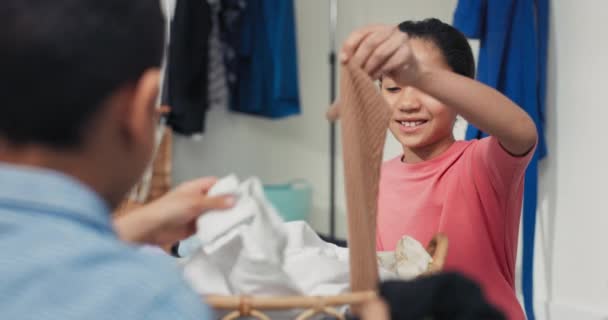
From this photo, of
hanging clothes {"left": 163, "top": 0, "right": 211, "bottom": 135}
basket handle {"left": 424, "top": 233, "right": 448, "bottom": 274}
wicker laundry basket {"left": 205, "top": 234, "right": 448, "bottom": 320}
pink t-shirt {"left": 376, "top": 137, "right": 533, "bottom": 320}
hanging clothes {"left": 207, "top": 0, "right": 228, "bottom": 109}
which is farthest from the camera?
hanging clothes {"left": 207, "top": 0, "right": 228, "bottom": 109}

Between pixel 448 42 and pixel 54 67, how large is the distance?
76 cm

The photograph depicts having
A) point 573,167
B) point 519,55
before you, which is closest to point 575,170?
point 573,167

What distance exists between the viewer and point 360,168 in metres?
0.51

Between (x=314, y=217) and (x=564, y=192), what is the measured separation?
4.13 ft

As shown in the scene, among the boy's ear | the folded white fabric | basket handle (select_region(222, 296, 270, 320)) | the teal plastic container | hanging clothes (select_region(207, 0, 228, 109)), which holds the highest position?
the boy's ear

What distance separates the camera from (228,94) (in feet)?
9.15

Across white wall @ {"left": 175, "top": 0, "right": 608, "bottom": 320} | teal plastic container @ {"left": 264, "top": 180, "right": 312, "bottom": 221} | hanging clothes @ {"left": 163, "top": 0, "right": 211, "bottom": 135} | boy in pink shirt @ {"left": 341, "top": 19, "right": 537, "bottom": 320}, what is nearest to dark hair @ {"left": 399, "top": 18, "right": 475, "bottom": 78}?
boy in pink shirt @ {"left": 341, "top": 19, "right": 537, "bottom": 320}

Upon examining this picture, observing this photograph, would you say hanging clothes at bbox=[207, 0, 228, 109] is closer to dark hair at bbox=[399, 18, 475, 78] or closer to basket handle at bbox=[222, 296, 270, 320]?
dark hair at bbox=[399, 18, 475, 78]

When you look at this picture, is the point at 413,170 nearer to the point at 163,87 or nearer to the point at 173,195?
the point at 173,195

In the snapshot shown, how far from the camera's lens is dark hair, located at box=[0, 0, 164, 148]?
387 mm

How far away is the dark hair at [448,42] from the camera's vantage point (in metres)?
1.06

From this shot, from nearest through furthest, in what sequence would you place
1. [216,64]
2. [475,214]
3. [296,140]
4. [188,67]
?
[475,214], [188,67], [216,64], [296,140]

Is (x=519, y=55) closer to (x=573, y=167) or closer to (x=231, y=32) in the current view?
(x=573, y=167)

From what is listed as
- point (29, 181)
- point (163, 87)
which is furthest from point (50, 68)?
point (163, 87)
